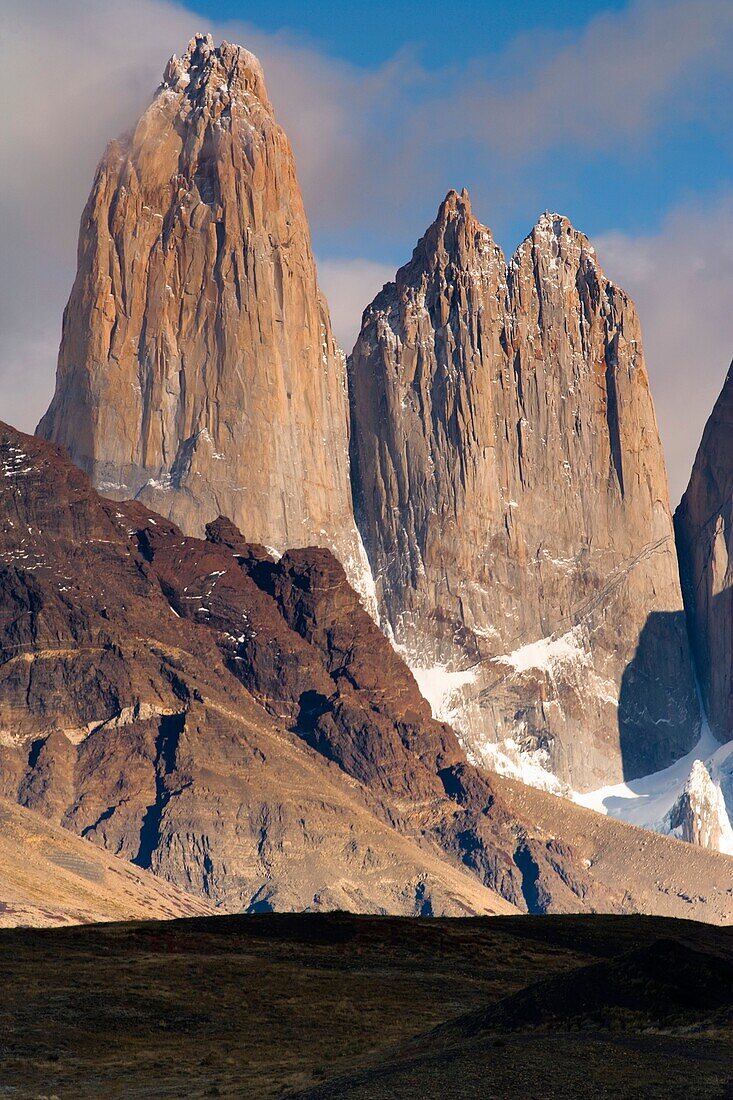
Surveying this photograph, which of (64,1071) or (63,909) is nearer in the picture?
(64,1071)

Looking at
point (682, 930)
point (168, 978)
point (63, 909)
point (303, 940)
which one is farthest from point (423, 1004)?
point (63, 909)

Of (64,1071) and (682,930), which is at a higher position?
(682,930)

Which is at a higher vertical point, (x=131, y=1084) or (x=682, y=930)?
(x=682, y=930)

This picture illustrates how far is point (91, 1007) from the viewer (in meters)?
76.2

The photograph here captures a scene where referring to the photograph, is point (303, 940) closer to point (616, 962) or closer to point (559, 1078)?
point (616, 962)

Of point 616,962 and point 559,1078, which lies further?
point 616,962

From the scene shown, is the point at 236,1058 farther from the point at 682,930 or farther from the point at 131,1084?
the point at 682,930

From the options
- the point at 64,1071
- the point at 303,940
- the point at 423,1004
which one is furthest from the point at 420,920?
the point at 64,1071

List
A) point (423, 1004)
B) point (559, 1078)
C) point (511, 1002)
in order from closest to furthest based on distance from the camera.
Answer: point (559, 1078) → point (511, 1002) → point (423, 1004)

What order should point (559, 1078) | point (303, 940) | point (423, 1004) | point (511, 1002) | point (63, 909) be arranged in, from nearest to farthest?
point (559, 1078)
point (511, 1002)
point (423, 1004)
point (303, 940)
point (63, 909)

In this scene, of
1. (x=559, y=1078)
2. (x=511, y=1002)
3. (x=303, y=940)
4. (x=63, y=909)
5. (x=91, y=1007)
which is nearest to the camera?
(x=559, y=1078)

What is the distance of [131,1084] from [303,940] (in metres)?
35.7

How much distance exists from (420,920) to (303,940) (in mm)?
14742

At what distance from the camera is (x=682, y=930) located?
11694 centimetres
